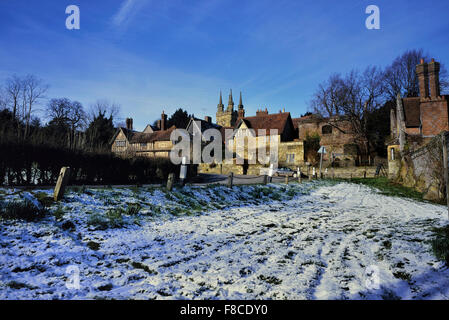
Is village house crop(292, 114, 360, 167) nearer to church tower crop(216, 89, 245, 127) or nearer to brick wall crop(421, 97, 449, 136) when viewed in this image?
brick wall crop(421, 97, 449, 136)

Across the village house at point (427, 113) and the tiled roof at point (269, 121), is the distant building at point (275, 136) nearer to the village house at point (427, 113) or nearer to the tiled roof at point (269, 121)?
the tiled roof at point (269, 121)

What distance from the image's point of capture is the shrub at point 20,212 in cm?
439

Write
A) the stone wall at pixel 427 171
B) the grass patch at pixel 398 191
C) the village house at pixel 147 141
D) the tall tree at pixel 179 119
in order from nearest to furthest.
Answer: the stone wall at pixel 427 171, the grass patch at pixel 398 191, the village house at pixel 147 141, the tall tree at pixel 179 119

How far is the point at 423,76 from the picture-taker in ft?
69.4

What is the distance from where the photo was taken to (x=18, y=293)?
8.21 ft

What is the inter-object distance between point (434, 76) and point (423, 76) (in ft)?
2.64

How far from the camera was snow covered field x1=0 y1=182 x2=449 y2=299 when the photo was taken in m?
2.61

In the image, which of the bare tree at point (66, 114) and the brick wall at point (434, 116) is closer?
the brick wall at point (434, 116)

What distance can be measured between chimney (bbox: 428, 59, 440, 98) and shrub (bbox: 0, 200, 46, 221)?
28.4 metres

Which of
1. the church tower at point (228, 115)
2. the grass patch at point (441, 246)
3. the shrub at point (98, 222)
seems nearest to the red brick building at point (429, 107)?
the grass patch at point (441, 246)

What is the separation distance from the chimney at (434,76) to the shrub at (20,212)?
28.4m

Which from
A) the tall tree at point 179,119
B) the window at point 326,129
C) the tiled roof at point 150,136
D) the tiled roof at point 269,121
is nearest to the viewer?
the window at point 326,129

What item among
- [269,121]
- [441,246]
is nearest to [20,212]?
[441,246]
